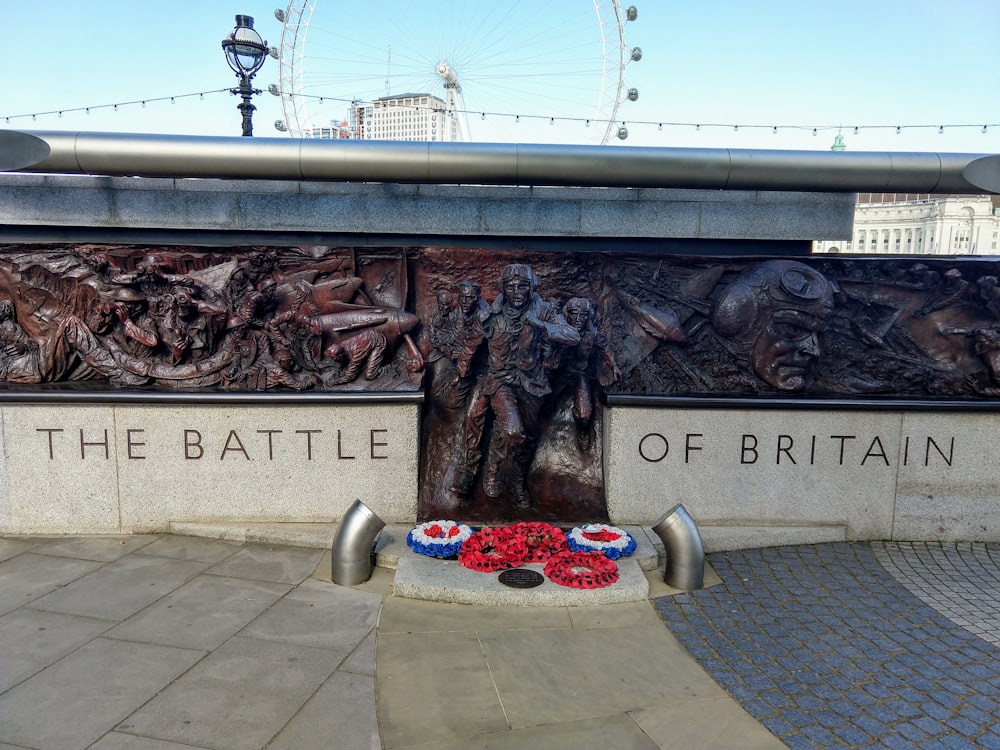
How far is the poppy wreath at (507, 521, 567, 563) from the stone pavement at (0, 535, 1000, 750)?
2.74 feet

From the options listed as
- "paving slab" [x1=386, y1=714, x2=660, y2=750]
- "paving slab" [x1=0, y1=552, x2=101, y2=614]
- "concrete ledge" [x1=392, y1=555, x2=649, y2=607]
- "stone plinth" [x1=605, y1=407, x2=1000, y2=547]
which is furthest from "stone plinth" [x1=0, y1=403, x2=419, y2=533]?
"paving slab" [x1=386, y1=714, x2=660, y2=750]

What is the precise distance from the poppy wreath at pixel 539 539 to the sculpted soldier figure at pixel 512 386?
59 cm

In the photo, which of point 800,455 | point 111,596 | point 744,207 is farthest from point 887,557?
point 111,596

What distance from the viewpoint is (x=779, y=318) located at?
330 inches

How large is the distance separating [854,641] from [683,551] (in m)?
1.71

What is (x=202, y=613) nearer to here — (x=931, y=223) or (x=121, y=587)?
(x=121, y=587)

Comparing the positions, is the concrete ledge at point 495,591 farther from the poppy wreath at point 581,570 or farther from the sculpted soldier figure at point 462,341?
the sculpted soldier figure at point 462,341

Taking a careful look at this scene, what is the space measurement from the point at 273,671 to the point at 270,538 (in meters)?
3.07

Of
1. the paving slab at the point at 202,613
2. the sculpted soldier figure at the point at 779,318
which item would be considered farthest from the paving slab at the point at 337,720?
the sculpted soldier figure at the point at 779,318

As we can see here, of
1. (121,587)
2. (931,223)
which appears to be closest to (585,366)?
(121,587)

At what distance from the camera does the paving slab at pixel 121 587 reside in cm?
634

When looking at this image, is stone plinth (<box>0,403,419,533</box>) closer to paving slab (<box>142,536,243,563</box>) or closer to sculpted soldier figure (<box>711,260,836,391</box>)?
paving slab (<box>142,536,243,563</box>)

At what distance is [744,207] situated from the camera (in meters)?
9.58

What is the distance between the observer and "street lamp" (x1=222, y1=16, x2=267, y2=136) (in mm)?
14789
